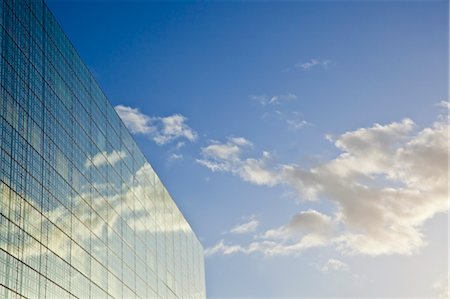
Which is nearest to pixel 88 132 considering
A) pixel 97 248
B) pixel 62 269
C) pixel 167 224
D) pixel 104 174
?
pixel 104 174

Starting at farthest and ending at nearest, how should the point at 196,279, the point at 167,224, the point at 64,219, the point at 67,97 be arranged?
the point at 196,279
the point at 167,224
the point at 67,97
the point at 64,219

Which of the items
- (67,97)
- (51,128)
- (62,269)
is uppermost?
(67,97)

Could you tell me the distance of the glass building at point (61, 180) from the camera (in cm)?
6625

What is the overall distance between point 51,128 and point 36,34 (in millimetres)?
8866

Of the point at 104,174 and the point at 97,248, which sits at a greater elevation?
the point at 104,174

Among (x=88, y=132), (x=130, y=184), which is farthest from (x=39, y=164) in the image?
(x=130, y=184)

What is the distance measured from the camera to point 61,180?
77688 millimetres

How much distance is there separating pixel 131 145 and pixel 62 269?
37.2 meters

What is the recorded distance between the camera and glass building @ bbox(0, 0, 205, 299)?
6625 cm

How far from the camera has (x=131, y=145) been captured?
110 m

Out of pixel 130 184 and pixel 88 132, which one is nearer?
pixel 88 132

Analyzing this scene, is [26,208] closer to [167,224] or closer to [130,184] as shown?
[130,184]

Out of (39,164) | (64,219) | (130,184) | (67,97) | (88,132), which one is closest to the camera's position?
(39,164)

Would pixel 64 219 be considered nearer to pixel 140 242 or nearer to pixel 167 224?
pixel 140 242
